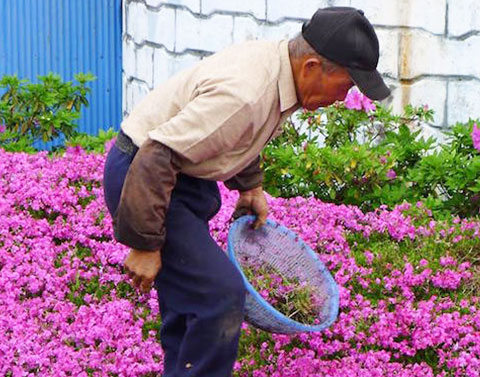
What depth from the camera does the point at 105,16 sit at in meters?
10.8

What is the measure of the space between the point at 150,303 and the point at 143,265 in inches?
66.4

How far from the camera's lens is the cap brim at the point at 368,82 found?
4027 millimetres

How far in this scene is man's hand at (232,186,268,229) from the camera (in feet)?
16.1

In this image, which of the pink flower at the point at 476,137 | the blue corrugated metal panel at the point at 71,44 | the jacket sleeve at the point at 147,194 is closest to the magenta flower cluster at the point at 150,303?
the pink flower at the point at 476,137

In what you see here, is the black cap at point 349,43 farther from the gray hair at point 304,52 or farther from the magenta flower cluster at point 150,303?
the magenta flower cluster at point 150,303

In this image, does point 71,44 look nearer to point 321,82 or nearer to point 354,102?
point 354,102

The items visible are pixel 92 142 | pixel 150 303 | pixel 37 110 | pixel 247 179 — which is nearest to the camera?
pixel 247 179

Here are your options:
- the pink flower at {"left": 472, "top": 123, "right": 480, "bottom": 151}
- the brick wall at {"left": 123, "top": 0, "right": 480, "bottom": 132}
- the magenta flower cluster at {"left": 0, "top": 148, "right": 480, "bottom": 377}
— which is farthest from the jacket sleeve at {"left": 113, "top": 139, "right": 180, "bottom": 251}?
the brick wall at {"left": 123, "top": 0, "right": 480, "bottom": 132}

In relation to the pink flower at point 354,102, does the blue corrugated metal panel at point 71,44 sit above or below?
below

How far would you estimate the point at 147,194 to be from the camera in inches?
152

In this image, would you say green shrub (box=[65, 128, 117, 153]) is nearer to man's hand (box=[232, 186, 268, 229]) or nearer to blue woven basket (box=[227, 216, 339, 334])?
blue woven basket (box=[227, 216, 339, 334])

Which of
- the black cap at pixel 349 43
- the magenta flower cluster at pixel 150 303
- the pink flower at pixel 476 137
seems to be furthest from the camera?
the pink flower at pixel 476 137

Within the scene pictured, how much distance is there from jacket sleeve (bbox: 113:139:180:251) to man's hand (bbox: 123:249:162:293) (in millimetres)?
→ 74

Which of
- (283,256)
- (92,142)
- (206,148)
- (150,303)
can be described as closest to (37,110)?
(92,142)
